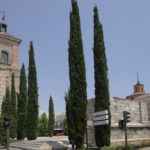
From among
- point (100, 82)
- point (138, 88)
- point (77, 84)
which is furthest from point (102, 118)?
point (138, 88)

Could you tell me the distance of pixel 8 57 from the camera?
50375mm

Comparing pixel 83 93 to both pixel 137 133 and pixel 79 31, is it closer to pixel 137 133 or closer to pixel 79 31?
pixel 79 31

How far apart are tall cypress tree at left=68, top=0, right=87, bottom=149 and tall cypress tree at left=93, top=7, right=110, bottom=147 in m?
0.99

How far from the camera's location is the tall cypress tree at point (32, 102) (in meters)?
34.2

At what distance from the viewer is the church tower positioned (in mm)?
49075

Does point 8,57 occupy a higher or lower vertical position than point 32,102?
higher

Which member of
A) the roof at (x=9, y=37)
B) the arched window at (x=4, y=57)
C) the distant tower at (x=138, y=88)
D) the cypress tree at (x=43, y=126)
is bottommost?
the cypress tree at (x=43, y=126)

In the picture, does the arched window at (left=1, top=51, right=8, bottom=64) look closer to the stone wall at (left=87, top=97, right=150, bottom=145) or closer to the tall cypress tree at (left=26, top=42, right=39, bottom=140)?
the tall cypress tree at (left=26, top=42, right=39, bottom=140)

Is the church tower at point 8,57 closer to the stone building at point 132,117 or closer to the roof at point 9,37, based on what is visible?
the roof at point 9,37

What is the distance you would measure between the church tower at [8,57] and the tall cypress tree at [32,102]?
1411 centimetres

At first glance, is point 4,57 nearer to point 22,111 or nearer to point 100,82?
point 22,111

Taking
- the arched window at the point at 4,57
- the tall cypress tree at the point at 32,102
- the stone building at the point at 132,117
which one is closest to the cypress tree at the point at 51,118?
the arched window at the point at 4,57

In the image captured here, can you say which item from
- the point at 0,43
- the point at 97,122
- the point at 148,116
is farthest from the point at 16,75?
the point at 97,122

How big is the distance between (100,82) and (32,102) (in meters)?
13.0
